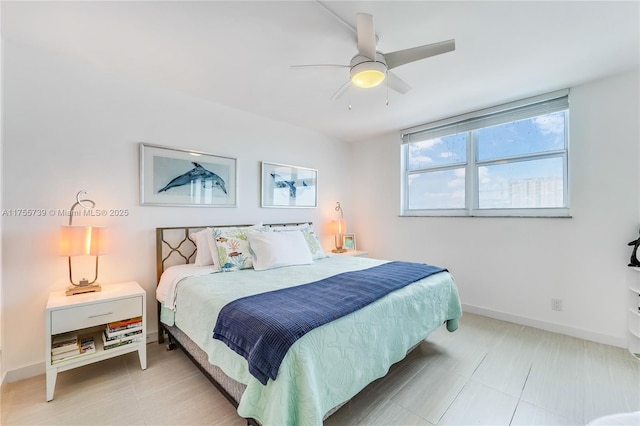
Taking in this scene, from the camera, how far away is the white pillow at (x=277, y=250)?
8.48 feet

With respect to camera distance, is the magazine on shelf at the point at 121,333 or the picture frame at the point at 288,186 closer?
the magazine on shelf at the point at 121,333

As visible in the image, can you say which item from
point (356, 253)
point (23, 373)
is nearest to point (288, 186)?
point (356, 253)

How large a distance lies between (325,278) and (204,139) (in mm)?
2065

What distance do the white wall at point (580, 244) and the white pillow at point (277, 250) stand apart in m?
2.05

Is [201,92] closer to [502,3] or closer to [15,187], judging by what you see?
[15,187]

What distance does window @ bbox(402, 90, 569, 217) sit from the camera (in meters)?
2.82

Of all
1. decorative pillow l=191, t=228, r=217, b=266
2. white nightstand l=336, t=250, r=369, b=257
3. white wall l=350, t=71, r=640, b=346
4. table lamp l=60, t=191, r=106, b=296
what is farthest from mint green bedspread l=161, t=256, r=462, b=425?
white nightstand l=336, t=250, r=369, b=257

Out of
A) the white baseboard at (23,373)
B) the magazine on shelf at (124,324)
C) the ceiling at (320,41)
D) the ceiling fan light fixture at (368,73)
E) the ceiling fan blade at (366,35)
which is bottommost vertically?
the white baseboard at (23,373)

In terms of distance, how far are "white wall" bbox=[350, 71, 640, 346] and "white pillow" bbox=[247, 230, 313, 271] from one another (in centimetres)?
205

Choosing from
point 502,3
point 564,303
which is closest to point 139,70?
point 502,3

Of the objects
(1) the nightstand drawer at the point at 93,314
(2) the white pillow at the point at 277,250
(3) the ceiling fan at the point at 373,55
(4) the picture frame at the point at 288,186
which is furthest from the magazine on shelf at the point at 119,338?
(3) the ceiling fan at the point at 373,55

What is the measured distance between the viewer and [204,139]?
116 inches

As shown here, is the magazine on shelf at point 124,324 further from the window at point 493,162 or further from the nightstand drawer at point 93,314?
the window at point 493,162

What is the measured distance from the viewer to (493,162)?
10.5 feet
